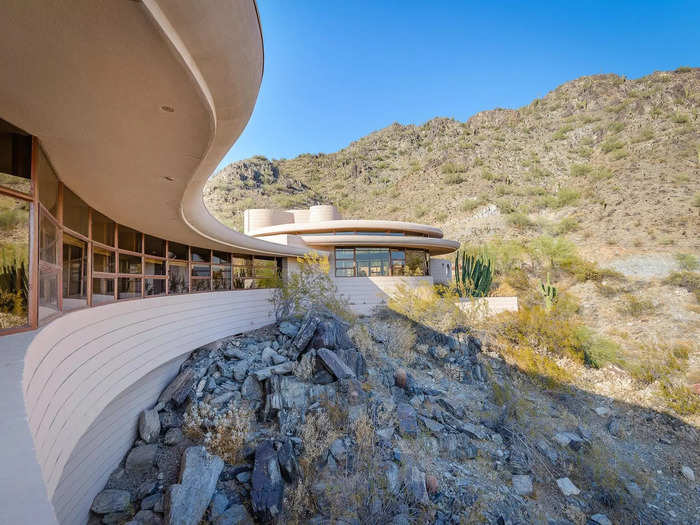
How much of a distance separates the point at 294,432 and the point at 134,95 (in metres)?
5.94

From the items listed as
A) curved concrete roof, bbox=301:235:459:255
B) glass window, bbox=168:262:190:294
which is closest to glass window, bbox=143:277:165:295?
glass window, bbox=168:262:190:294

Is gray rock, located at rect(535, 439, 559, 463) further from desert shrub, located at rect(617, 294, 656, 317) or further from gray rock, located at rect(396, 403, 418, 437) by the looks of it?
desert shrub, located at rect(617, 294, 656, 317)

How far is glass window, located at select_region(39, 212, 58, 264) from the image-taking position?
11.0 feet

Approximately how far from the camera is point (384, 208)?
131 ft

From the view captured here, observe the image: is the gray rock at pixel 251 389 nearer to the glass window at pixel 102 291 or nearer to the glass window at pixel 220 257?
the glass window at pixel 102 291

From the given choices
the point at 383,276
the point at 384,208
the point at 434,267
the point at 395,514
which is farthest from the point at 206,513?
the point at 384,208

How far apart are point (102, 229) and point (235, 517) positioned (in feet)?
17.9

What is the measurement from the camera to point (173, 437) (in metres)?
5.85

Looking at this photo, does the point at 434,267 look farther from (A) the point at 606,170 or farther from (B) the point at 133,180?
(A) the point at 606,170

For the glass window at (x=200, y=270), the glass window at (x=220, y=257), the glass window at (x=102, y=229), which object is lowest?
the glass window at (x=200, y=270)

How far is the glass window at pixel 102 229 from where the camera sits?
18.4ft

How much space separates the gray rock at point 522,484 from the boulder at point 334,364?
156 inches

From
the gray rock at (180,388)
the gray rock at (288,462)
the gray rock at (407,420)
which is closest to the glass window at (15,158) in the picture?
the gray rock at (288,462)

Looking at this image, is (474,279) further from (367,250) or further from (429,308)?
(367,250)
